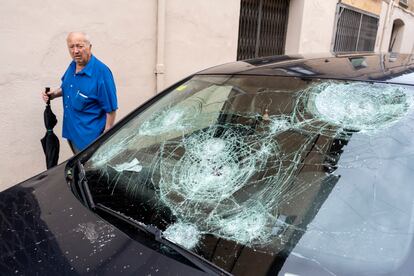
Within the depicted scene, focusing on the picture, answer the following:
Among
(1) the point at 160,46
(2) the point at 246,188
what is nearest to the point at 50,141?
(1) the point at 160,46

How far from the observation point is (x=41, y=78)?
10.8 ft

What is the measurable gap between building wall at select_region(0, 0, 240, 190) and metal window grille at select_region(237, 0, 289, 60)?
0.99m

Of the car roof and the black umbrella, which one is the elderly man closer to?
the black umbrella

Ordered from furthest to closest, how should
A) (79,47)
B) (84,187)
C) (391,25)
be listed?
(391,25), (79,47), (84,187)

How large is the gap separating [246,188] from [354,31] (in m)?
8.63

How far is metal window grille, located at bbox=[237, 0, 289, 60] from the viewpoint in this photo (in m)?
5.64

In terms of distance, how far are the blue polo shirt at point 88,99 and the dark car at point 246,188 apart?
0.91 m

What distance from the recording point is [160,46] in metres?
4.22

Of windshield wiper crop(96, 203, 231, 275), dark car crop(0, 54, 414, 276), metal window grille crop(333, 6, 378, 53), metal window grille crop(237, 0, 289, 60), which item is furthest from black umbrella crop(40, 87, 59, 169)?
metal window grille crop(333, 6, 378, 53)

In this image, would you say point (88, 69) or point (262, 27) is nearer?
point (88, 69)

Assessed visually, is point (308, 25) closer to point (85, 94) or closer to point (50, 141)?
point (85, 94)

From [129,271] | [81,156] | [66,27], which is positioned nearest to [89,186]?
[81,156]

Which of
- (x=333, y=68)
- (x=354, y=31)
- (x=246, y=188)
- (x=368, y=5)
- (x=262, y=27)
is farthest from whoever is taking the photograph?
(x=368, y=5)

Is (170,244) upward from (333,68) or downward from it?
downward
